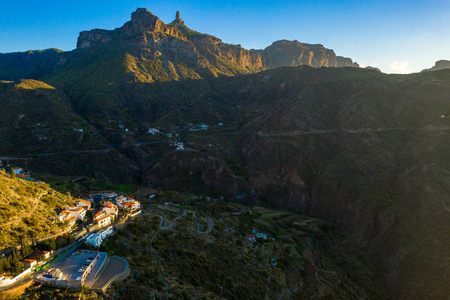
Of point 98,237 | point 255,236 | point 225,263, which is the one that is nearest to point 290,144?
point 255,236

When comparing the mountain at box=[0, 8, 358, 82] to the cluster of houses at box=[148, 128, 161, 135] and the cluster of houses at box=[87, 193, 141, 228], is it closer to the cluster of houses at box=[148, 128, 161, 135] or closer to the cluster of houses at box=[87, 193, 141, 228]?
the cluster of houses at box=[148, 128, 161, 135]

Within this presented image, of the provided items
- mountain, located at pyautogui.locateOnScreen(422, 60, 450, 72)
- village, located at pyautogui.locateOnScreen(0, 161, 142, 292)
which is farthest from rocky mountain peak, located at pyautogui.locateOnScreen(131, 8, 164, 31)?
mountain, located at pyautogui.locateOnScreen(422, 60, 450, 72)

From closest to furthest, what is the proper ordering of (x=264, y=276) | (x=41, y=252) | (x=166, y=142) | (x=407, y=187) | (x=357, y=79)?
(x=41, y=252) → (x=264, y=276) → (x=407, y=187) → (x=166, y=142) → (x=357, y=79)

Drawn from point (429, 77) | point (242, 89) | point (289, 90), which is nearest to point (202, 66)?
point (242, 89)

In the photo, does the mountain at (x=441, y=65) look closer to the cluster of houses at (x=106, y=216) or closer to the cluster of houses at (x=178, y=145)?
the cluster of houses at (x=178, y=145)

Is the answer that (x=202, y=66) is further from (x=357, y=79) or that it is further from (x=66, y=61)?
(x=357, y=79)

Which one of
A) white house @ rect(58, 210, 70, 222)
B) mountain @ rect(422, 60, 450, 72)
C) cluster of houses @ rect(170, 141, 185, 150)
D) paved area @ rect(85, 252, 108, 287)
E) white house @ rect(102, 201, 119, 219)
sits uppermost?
mountain @ rect(422, 60, 450, 72)

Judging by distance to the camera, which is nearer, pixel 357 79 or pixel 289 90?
pixel 357 79
